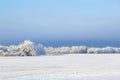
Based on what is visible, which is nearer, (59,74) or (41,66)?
(59,74)

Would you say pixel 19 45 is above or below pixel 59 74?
above

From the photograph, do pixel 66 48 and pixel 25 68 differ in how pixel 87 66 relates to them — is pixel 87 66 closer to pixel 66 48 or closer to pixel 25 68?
pixel 25 68

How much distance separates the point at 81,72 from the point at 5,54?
5665 millimetres

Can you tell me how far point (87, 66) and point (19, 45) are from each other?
466 centimetres

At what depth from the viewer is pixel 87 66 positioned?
10.7 meters

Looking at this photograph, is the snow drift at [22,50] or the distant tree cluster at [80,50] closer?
the snow drift at [22,50]

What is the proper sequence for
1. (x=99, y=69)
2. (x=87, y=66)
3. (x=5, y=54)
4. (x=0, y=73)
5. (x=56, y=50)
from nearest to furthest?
(x=0, y=73) → (x=99, y=69) → (x=87, y=66) → (x=5, y=54) → (x=56, y=50)

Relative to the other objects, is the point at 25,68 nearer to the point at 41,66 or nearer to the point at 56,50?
the point at 41,66

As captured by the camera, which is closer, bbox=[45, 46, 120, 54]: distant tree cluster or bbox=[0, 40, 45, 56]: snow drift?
bbox=[0, 40, 45, 56]: snow drift

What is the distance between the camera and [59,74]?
8734 mm

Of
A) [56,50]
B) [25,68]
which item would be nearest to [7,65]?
[25,68]

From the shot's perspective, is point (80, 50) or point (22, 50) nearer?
point (22, 50)

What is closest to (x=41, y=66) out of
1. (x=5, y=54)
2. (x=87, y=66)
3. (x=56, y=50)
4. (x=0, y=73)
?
(x=87, y=66)

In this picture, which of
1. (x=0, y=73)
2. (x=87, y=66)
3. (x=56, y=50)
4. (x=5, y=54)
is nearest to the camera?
(x=0, y=73)
